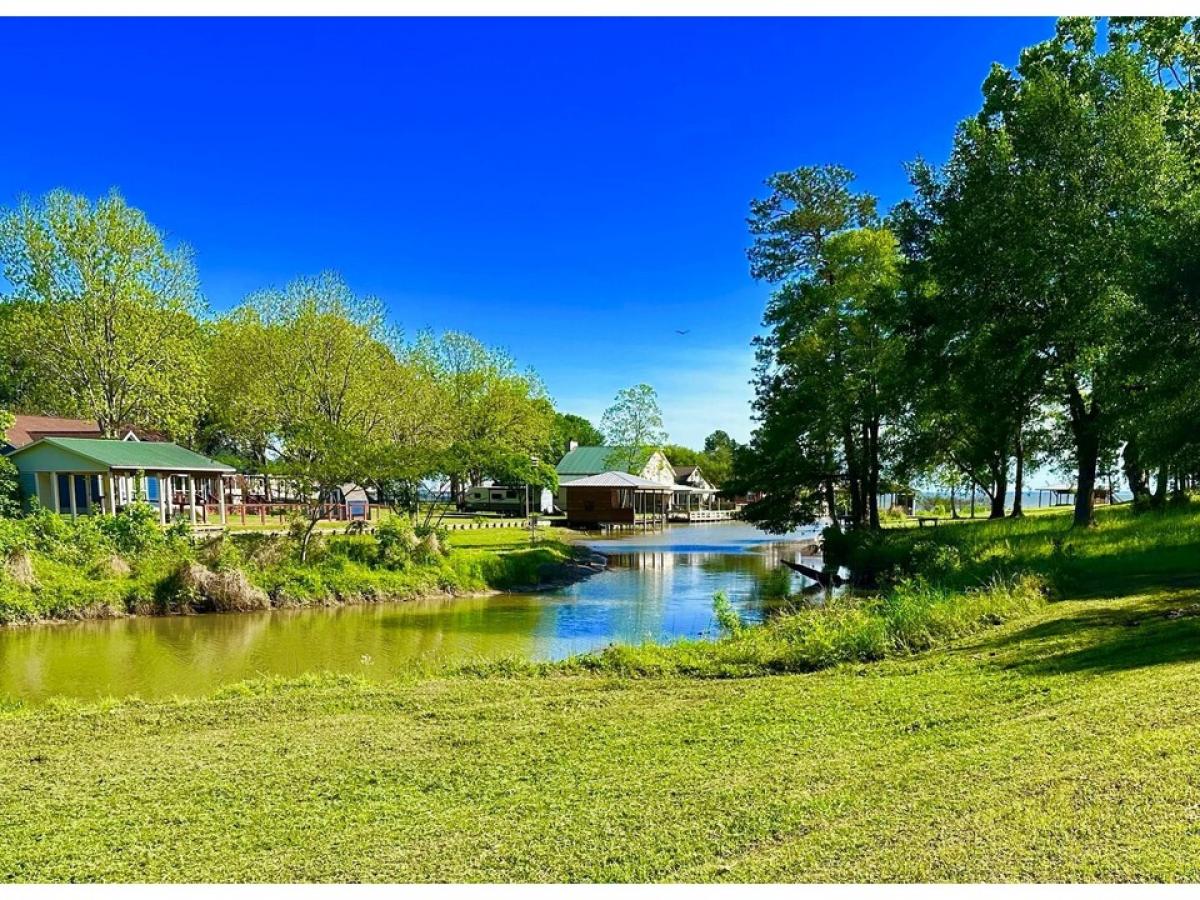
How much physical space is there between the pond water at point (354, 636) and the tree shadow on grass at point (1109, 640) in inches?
200

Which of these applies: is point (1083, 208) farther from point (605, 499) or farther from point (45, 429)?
point (605, 499)

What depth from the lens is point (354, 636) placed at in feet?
48.7

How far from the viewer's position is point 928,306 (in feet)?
62.6

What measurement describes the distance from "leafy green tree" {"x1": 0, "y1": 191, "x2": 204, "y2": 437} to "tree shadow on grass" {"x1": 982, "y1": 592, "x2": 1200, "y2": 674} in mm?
32252

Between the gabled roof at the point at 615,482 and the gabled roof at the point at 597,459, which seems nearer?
the gabled roof at the point at 615,482

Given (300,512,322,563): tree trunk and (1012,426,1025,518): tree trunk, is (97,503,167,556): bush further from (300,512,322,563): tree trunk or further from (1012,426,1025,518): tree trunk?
(1012,426,1025,518): tree trunk

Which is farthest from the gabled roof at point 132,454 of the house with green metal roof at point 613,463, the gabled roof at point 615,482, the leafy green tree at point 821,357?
the house with green metal roof at point 613,463

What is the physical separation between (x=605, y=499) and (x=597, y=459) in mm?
14585

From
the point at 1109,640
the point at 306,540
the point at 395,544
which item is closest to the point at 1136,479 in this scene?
the point at 1109,640

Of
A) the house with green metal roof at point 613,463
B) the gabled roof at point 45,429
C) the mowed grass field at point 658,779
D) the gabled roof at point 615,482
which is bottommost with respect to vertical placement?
the mowed grass field at point 658,779

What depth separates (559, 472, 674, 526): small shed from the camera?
163 ft

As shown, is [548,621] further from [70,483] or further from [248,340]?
[248,340]

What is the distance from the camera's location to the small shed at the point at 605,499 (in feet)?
163

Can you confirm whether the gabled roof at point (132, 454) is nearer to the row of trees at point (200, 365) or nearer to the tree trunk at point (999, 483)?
the row of trees at point (200, 365)
